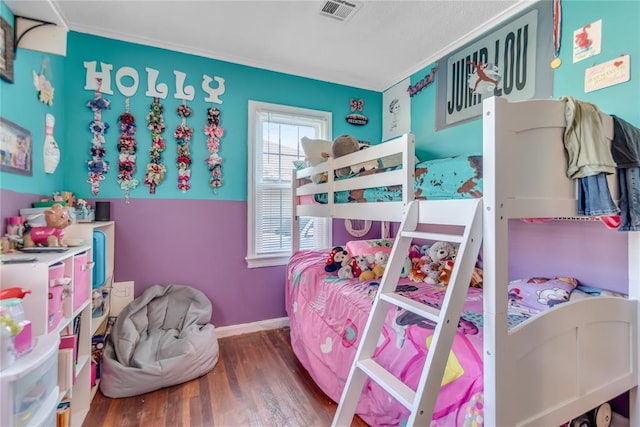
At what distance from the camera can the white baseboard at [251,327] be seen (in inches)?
108

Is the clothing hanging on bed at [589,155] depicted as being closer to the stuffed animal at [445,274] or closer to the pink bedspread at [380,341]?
the pink bedspread at [380,341]

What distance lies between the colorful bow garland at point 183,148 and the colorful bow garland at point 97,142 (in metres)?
0.52

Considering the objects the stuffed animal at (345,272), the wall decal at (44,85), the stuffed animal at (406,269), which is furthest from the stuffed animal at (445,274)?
the wall decal at (44,85)

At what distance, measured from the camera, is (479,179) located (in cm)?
133

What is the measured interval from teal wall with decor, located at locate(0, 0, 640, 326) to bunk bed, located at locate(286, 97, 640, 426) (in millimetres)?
583

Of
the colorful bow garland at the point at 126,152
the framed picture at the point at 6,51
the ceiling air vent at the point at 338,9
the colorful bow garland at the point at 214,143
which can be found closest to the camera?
the framed picture at the point at 6,51

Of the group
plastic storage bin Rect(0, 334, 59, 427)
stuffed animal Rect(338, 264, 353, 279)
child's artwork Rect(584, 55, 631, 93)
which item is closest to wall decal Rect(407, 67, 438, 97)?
child's artwork Rect(584, 55, 631, 93)

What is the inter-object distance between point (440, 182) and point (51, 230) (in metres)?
2.01

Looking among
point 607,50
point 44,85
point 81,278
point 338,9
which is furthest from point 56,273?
point 607,50

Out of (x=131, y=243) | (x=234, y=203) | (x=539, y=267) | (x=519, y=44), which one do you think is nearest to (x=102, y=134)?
(x=131, y=243)

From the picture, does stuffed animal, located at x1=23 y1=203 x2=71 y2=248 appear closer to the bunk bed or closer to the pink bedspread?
the pink bedspread

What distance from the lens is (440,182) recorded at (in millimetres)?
1531

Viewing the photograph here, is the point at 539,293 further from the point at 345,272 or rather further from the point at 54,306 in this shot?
the point at 54,306

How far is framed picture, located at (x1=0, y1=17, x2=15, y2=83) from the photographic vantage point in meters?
1.46
